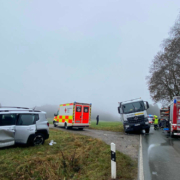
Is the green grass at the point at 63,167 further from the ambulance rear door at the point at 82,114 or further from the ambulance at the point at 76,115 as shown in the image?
the ambulance rear door at the point at 82,114

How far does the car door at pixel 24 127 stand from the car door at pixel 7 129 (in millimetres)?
200

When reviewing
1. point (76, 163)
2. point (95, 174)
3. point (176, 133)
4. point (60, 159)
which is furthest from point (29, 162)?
point (176, 133)

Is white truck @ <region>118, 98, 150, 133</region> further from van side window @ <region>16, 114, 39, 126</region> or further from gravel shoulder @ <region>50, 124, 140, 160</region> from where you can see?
van side window @ <region>16, 114, 39, 126</region>

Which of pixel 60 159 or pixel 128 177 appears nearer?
pixel 128 177

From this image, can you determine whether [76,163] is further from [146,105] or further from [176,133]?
[146,105]

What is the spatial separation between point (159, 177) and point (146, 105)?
10985mm

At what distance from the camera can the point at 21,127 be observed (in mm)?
7715

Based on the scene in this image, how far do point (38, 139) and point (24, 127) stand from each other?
95 cm

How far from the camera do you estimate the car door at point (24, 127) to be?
7641mm

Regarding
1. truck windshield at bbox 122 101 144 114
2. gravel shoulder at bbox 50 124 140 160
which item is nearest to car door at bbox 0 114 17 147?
gravel shoulder at bbox 50 124 140 160

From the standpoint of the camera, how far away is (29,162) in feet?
18.6

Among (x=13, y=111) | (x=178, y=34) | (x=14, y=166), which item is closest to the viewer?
(x=14, y=166)

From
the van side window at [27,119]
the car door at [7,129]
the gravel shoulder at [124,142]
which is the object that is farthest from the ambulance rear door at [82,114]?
the car door at [7,129]

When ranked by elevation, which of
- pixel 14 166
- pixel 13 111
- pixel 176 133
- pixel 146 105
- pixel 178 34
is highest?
pixel 178 34
